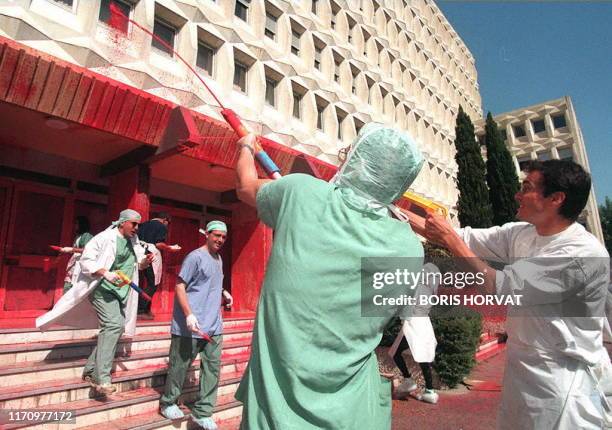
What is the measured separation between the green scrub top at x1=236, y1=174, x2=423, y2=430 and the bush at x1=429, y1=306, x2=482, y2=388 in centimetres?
560

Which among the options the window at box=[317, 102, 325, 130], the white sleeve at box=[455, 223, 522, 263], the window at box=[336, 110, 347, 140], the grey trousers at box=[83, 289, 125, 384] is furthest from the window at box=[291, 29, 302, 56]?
the white sleeve at box=[455, 223, 522, 263]

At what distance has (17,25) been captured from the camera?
5926 mm

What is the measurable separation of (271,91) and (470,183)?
10787 mm

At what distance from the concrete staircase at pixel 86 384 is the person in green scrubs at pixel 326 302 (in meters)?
3.51

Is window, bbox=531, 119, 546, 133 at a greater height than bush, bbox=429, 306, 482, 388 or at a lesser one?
greater

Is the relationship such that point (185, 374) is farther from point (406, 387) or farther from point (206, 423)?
point (406, 387)

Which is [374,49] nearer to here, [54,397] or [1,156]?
[1,156]

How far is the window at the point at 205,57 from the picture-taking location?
9.69 m

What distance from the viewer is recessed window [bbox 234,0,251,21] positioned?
10.9 meters

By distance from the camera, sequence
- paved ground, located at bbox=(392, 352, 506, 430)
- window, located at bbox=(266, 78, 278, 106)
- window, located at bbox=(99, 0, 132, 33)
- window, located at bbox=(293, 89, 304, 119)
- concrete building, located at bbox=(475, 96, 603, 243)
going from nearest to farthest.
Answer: paved ground, located at bbox=(392, 352, 506, 430), window, located at bbox=(99, 0, 132, 33), window, located at bbox=(266, 78, 278, 106), window, located at bbox=(293, 89, 304, 119), concrete building, located at bbox=(475, 96, 603, 243)

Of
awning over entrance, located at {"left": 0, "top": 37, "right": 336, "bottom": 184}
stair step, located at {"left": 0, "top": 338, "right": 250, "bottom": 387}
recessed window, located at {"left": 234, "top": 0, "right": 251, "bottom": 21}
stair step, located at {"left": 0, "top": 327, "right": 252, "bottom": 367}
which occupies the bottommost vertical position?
stair step, located at {"left": 0, "top": 338, "right": 250, "bottom": 387}

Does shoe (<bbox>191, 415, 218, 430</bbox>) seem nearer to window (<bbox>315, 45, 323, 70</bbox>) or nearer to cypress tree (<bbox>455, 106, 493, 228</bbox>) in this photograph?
window (<bbox>315, 45, 323, 70</bbox>)

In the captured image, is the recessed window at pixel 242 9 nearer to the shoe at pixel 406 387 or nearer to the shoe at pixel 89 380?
the shoe at pixel 89 380

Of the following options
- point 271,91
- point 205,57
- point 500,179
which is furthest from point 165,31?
point 500,179
